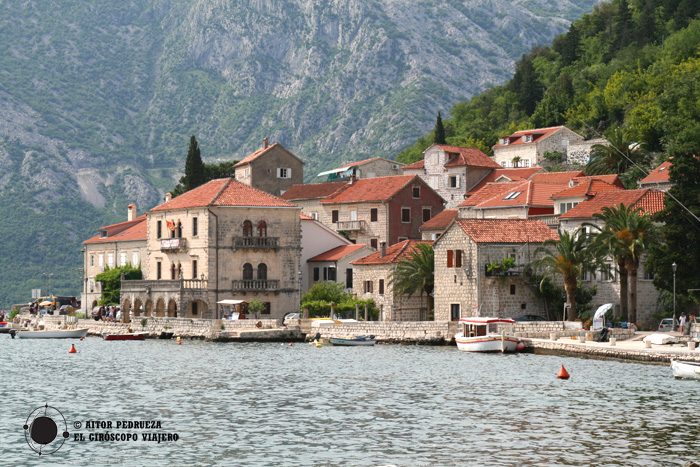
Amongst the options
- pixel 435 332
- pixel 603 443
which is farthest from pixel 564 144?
pixel 603 443

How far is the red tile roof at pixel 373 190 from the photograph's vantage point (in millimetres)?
96812

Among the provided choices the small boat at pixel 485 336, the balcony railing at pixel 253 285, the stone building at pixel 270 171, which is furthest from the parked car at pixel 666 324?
the stone building at pixel 270 171

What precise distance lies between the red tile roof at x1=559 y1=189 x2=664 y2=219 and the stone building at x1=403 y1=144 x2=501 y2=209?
33.4 metres

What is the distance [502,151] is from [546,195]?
40.8 m

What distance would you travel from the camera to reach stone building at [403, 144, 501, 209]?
4188 inches

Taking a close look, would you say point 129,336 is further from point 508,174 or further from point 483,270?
point 508,174

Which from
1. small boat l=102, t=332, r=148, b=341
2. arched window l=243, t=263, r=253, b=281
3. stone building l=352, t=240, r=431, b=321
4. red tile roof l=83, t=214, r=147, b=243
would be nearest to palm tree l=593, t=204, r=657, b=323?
stone building l=352, t=240, r=431, b=321

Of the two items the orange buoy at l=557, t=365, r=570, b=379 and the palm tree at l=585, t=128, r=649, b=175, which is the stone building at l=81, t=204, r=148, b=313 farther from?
the orange buoy at l=557, t=365, r=570, b=379

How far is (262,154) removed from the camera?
112 meters

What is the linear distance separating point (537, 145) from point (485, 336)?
58.2 meters

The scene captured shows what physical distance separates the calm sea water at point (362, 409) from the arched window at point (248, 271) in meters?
21.8

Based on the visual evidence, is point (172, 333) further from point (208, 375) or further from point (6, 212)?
point (6, 212)

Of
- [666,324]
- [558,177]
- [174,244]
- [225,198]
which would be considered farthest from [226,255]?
[666,324]

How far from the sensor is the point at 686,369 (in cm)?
4428
